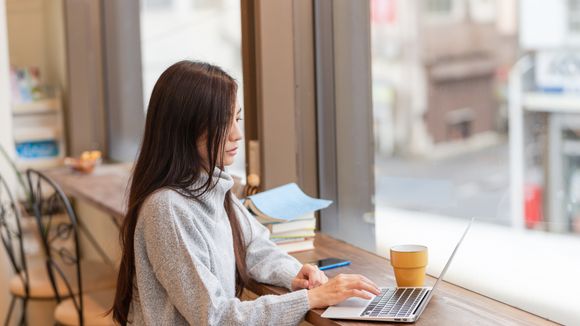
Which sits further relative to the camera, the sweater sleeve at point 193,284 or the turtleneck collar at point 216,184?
the turtleneck collar at point 216,184

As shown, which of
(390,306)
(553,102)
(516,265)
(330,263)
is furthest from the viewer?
(553,102)

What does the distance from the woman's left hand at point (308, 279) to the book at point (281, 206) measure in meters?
0.30

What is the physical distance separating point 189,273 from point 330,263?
50cm

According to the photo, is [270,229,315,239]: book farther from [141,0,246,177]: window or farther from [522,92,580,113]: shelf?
[522,92,580,113]: shelf

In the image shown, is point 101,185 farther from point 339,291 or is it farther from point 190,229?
point 339,291

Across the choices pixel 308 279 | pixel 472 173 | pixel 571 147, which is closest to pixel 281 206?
pixel 308 279

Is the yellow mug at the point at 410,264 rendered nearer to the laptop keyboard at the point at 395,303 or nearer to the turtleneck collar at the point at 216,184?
the laptop keyboard at the point at 395,303

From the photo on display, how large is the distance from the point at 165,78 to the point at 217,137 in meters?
0.16

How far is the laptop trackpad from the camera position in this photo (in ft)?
4.92

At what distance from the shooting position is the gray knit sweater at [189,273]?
1520 mm

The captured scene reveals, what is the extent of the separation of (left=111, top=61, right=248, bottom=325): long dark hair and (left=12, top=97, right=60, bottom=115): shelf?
2743mm

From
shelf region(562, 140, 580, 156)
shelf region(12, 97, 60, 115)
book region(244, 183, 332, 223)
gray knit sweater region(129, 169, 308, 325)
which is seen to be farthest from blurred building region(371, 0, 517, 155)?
gray knit sweater region(129, 169, 308, 325)

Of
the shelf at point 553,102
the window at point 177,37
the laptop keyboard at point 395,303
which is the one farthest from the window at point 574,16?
the laptop keyboard at point 395,303

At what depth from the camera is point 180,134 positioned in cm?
162
